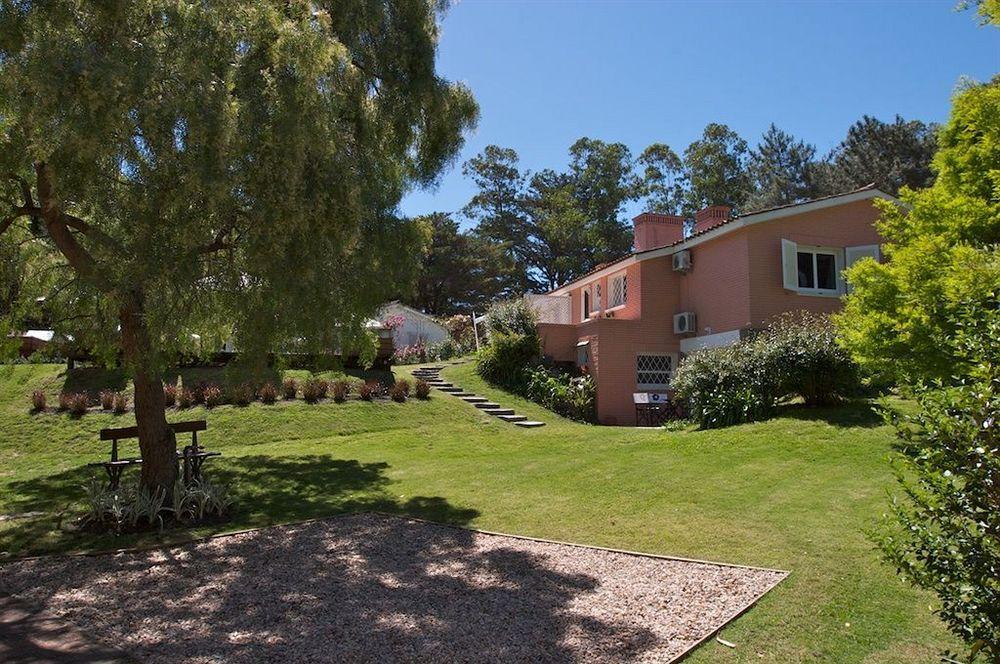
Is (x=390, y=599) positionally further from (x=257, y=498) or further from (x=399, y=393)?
(x=399, y=393)

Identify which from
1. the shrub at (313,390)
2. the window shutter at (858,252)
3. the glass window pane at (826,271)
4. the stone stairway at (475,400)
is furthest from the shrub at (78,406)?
the window shutter at (858,252)

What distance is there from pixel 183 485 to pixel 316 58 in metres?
5.66

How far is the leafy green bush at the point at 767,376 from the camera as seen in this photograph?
1321cm

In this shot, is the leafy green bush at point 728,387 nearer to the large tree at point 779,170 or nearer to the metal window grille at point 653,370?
the metal window grille at point 653,370

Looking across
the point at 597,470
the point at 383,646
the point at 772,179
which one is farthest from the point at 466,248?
the point at 383,646

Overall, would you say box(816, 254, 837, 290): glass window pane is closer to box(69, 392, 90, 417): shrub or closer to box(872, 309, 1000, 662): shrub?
box(872, 309, 1000, 662): shrub

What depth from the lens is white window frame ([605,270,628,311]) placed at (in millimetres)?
23578

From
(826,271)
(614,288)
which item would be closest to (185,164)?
(826,271)

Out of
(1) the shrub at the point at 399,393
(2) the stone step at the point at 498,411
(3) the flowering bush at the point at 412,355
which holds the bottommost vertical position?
(2) the stone step at the point at 498,411

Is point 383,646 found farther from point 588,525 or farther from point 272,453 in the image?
point 272,453

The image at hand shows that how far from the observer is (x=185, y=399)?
17547mm

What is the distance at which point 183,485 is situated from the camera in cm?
896

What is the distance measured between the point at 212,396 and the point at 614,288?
14.0 m

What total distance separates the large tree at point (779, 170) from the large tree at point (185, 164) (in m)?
40.6
